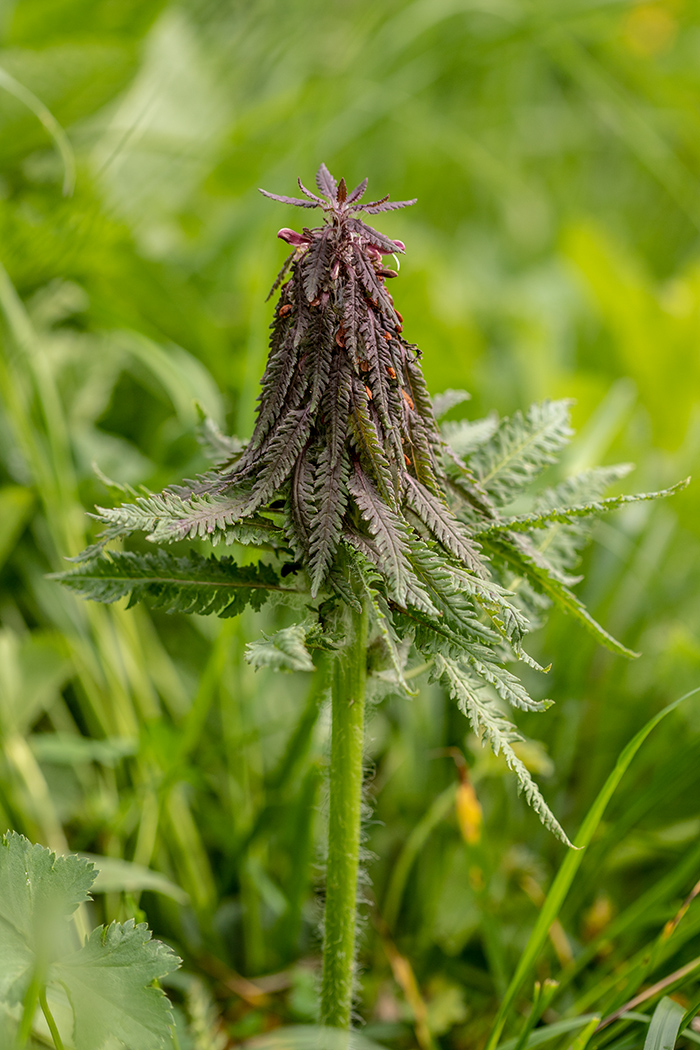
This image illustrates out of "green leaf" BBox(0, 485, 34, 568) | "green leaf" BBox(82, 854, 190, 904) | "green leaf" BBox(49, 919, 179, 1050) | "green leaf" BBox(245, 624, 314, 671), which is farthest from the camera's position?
"green leaf" BBox(0, 485, 34, 568)

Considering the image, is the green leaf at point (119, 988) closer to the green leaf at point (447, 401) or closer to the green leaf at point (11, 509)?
the green leaf at point (447, 401)

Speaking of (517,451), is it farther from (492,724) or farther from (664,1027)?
(664,1027)

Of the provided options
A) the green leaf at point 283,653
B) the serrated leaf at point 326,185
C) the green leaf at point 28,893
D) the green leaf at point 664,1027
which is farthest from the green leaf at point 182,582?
the green leaf at point 664,1027

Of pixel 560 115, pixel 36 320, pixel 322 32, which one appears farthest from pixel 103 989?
pixel 560 115

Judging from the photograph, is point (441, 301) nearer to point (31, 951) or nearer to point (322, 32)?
point (322, 32)

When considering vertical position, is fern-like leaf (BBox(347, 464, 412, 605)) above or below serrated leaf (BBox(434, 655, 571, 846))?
above

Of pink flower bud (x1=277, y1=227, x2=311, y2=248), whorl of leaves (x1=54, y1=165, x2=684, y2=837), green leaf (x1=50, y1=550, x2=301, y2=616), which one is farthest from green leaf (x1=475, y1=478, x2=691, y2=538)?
pink flower bud (x1=277, y1=227, x2=311, y2=248)

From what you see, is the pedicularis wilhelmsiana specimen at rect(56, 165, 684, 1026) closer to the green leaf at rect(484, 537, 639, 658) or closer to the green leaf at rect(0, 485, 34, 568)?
the green leaf at rect(484, 537, 639, 658)
